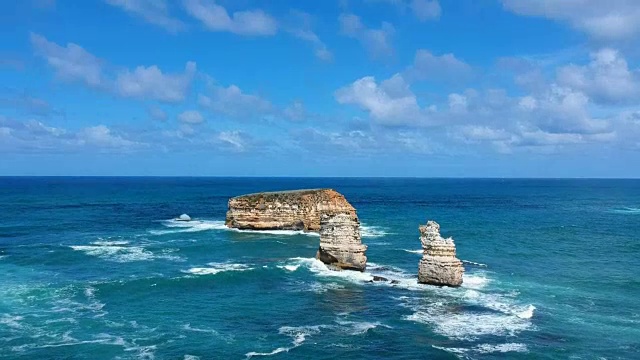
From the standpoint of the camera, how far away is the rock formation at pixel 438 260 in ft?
164

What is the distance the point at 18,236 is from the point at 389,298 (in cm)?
6155

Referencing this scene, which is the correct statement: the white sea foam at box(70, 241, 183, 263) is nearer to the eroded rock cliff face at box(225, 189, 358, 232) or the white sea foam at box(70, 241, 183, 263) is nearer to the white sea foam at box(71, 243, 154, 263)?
the white sea foam at box(71, 243, 154, 263)

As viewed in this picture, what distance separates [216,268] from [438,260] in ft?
78.1

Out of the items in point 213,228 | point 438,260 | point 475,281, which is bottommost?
point 475,281

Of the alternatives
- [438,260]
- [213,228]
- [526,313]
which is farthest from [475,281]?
[213,228]

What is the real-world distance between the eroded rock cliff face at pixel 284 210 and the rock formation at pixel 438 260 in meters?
35.3

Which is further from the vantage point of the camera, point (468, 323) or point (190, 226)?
point (190, 226)

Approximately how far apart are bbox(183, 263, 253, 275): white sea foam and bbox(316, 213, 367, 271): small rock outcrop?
29.0 ft

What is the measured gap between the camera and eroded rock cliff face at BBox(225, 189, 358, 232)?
87.0 meters

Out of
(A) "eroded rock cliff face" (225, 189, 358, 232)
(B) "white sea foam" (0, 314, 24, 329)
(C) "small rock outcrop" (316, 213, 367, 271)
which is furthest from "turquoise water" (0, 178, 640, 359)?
(A) "eroded rock cliff face" (225, 189, 358, 232)

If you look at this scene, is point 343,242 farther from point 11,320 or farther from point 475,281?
point 11,320

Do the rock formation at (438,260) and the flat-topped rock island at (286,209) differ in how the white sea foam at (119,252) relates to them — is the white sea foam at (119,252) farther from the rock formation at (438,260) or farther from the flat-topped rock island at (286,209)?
the rock formation at (438,260)

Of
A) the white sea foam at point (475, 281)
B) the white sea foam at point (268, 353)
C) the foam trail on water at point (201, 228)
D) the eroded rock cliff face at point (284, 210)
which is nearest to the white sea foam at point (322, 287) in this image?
the white sea foam at point (475, 281)

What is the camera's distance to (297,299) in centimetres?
4741
